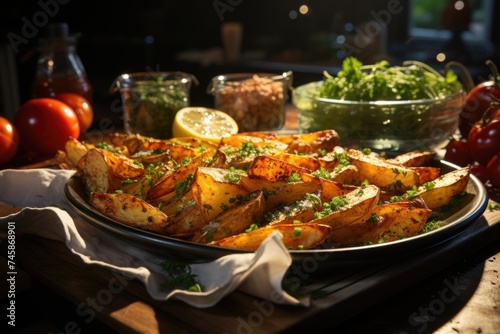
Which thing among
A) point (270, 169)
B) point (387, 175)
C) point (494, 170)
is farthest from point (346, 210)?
point (494, 170)

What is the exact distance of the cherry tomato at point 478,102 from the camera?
10.00 ft

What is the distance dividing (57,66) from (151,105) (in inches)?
32.3

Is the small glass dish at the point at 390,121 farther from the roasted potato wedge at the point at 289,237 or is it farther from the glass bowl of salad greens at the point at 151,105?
the roasted potato wedge at the point at 289,237

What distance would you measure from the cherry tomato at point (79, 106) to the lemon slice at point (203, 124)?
0.66m

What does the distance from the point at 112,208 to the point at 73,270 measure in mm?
202

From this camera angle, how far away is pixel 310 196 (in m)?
1.71

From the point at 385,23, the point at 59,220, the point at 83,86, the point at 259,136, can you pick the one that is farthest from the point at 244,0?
the point at 59,220

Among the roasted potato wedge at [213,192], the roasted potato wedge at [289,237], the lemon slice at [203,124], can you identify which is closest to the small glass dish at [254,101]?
the lemon slice at [203,124]

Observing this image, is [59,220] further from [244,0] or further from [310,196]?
[244,0]

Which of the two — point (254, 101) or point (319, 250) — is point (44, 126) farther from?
point (319, 250)

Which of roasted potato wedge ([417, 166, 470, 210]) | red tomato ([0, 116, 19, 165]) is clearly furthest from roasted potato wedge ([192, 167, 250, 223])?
red tomato ([0, 116, 19, 165])

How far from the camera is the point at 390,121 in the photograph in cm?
286

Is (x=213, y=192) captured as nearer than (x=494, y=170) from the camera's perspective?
Yes

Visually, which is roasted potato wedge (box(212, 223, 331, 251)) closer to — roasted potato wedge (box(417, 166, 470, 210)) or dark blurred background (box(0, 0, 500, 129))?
roasted potato wedge (box(417, 166, 470, 210))
